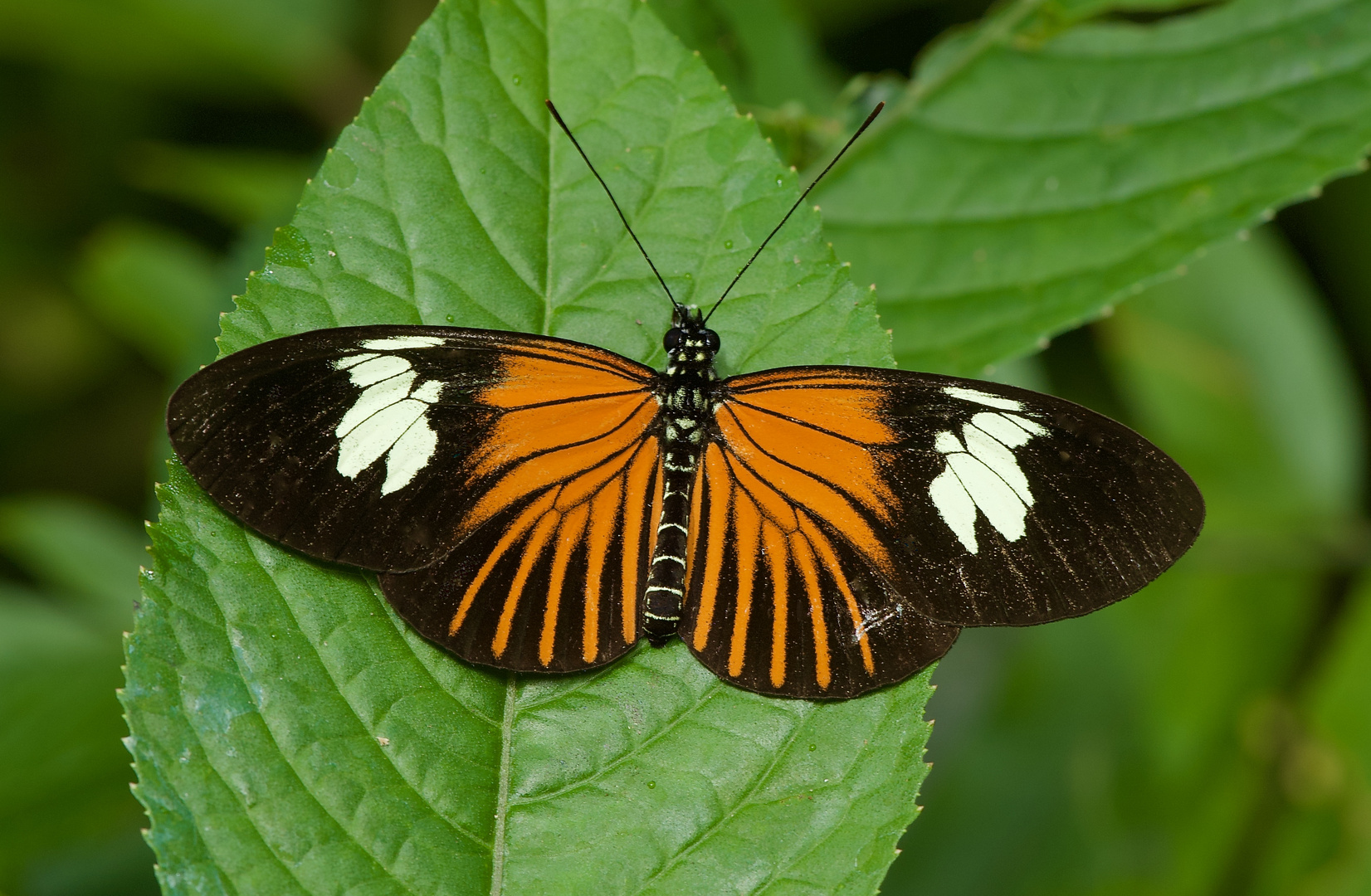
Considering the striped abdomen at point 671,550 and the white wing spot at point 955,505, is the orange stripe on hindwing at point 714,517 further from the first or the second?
the white wing spot at point 955,505

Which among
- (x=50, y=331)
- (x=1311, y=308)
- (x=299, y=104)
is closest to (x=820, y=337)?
(x=1311, y=308)

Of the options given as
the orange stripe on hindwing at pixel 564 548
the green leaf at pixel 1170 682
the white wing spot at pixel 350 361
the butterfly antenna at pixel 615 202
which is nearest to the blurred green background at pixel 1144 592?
the green leaf at pixel 1170 682

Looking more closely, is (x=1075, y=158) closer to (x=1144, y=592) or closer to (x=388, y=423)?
(x=388, y=423)

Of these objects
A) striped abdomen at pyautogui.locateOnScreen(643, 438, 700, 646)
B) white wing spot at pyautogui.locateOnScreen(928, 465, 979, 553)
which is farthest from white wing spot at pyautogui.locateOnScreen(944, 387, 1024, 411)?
striped abdomen at pyautogui.locateOnScreen(643, 438, 700, 646)

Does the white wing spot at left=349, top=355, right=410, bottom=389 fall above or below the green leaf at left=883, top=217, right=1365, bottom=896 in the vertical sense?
above

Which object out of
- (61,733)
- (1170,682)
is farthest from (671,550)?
(1170,682)

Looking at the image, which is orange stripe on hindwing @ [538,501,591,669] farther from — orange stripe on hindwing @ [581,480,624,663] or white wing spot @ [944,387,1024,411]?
white wing spot @ [944,387,1024,411]

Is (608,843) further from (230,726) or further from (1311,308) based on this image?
(1311,308)
